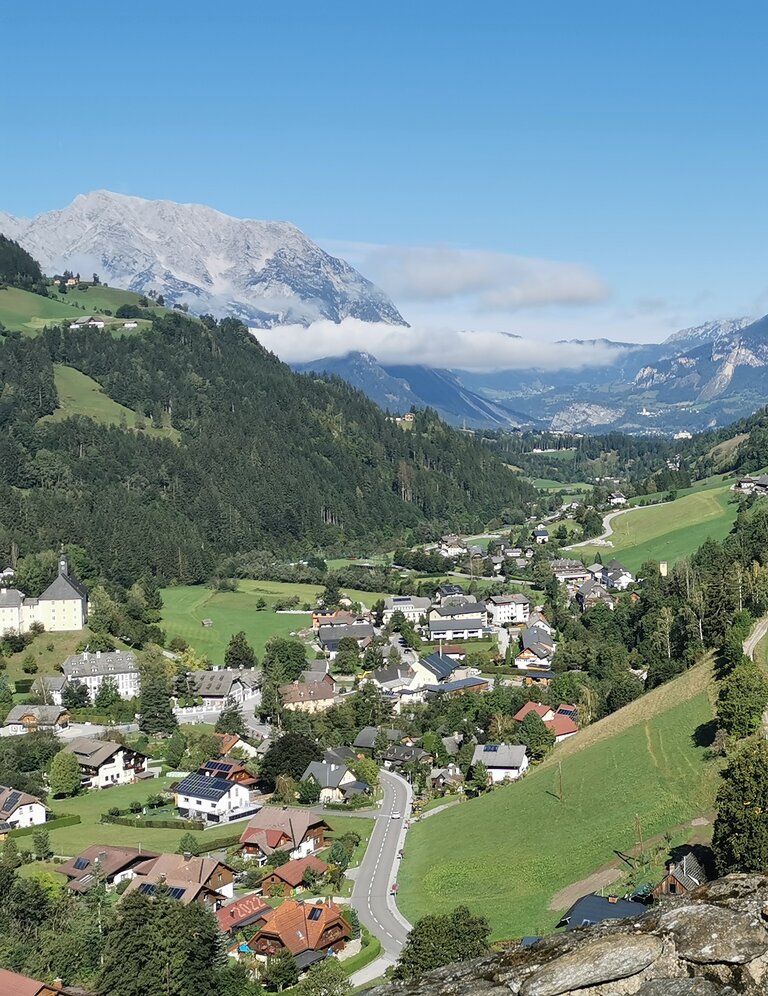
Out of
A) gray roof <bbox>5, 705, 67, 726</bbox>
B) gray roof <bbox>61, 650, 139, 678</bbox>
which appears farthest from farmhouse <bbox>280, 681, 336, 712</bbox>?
gray roof <bbox>5, 705, 67, 726</bbox>

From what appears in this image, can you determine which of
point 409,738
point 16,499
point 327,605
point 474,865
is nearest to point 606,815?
point 474,865

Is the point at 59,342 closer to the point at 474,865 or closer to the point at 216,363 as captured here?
the point at 216,363

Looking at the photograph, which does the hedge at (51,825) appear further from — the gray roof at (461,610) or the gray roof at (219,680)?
the gray roof at (461,610)

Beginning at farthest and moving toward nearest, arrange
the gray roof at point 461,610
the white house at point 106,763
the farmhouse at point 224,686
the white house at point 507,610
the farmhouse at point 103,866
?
the white house at point 507,610 → the gray roof at point 461,610 → the farmhouse at point 224,686 → the white house at point 106,763 → the farmhouse at point 103,866

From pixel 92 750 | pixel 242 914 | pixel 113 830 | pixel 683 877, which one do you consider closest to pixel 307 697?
pixel 92 750

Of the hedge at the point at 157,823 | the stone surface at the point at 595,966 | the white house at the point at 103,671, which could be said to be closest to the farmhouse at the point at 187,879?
the hedge at the point at 157,823

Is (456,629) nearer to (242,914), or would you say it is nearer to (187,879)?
(187,879)
